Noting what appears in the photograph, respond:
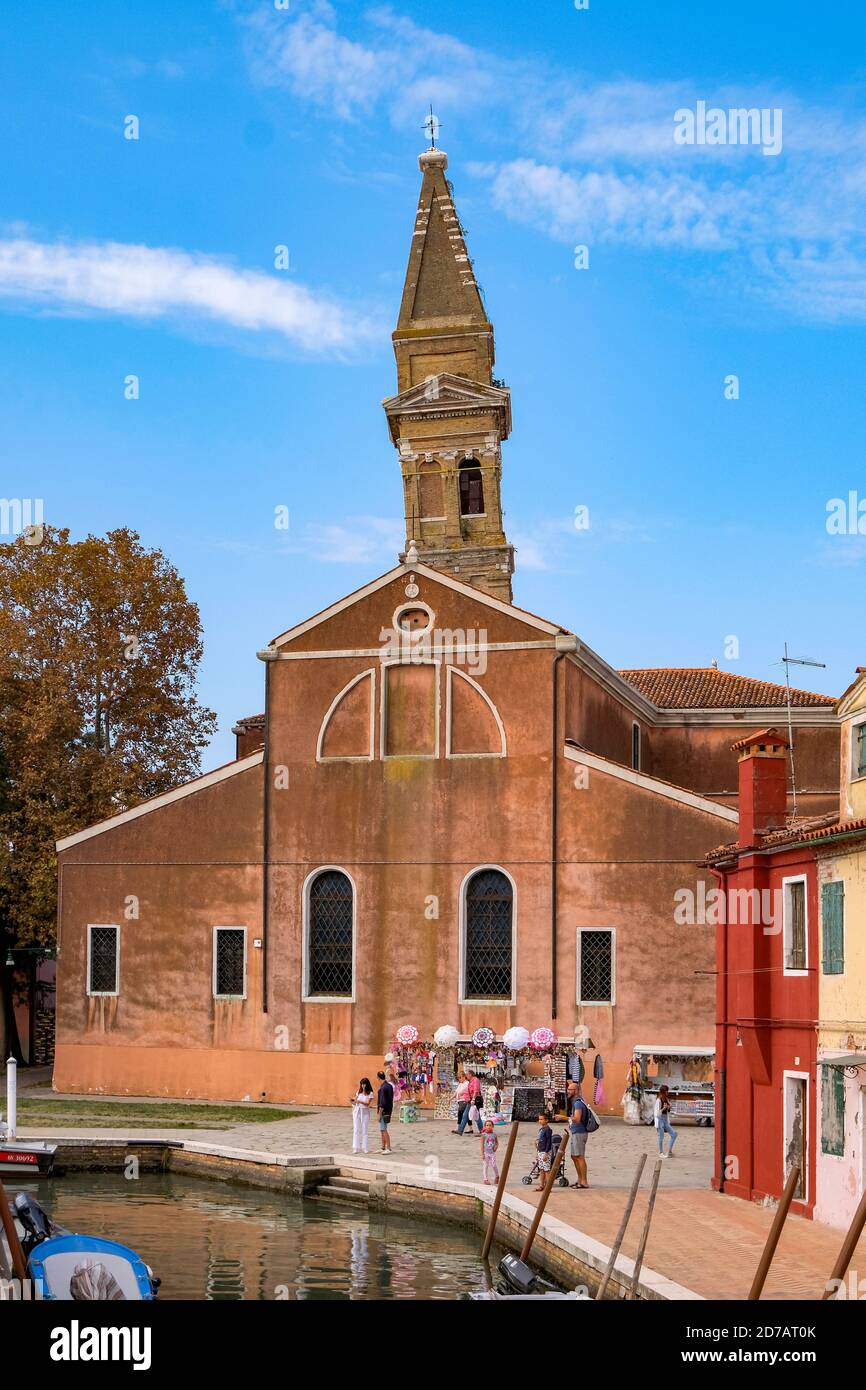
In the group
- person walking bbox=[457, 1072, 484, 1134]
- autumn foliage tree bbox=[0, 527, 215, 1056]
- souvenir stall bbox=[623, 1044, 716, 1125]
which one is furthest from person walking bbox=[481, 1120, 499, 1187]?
autumn foliage tree bbox=[0, 527, 215, 1056]

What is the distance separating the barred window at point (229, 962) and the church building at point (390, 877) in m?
0.05

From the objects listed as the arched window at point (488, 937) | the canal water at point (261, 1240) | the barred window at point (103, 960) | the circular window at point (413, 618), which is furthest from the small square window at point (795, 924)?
the barred window at point (103, 960)

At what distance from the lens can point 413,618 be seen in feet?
117

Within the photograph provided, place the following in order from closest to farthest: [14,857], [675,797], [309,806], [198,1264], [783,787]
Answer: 1. [198,1264]
2. [783,787]
3. [675,797]
4. [309,806]
5. [14,857]

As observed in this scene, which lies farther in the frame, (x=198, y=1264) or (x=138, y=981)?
(x=138, y=981)

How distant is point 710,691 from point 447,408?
1144 centimetres

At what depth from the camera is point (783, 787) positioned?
23594 mm

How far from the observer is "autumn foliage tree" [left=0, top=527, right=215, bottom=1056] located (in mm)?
40906

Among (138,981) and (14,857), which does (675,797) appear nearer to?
(138,981)

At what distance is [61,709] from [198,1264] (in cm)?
2334

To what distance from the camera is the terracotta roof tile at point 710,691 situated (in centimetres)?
4275

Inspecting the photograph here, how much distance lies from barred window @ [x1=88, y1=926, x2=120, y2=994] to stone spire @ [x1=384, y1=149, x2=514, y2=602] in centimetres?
1550

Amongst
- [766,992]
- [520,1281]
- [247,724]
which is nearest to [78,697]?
[247,724]
